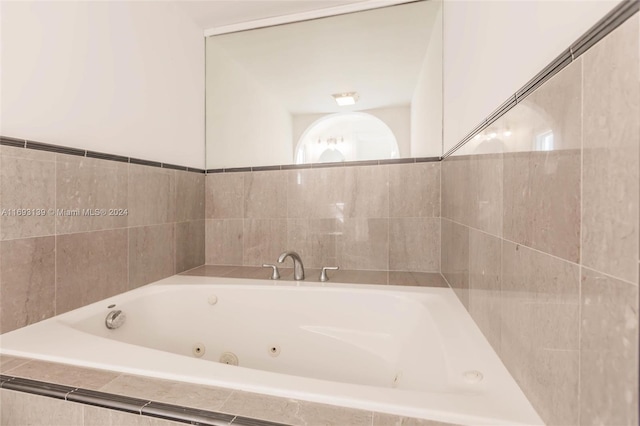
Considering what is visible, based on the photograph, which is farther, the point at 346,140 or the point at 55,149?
the point at 346,140

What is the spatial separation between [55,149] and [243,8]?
150 centimetres

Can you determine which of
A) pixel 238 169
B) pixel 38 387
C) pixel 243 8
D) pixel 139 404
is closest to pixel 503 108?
pixel 139 404

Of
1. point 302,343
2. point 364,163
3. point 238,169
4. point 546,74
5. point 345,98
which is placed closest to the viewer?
point 546,74

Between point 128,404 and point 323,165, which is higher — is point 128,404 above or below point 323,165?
below

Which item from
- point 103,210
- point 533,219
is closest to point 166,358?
point 103,210

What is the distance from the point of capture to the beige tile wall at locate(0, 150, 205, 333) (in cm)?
105

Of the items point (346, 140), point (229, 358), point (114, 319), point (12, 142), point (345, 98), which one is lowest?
point (229, 358)

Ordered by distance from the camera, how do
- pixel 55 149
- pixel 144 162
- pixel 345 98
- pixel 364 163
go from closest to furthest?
pixel 55 149, pixel 144 162, pixel 364 163, pixel 345 98

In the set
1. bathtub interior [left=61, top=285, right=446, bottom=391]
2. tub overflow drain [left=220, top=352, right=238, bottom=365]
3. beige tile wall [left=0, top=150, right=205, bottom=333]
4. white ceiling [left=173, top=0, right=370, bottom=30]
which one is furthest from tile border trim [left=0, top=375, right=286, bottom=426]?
white ceiling [left=173, top=0, right=370, bottom=30]

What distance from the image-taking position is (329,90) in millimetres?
2125

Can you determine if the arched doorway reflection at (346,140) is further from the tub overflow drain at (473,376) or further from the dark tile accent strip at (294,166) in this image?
the tub overflow drain at (473,376)

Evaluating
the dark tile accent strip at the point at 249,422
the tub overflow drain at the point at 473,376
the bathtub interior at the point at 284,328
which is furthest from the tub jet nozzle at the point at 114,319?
the tub overflow drain at the point at 473,376

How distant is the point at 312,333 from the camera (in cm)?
153

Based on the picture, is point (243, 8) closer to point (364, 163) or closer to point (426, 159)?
point (364, 163)
